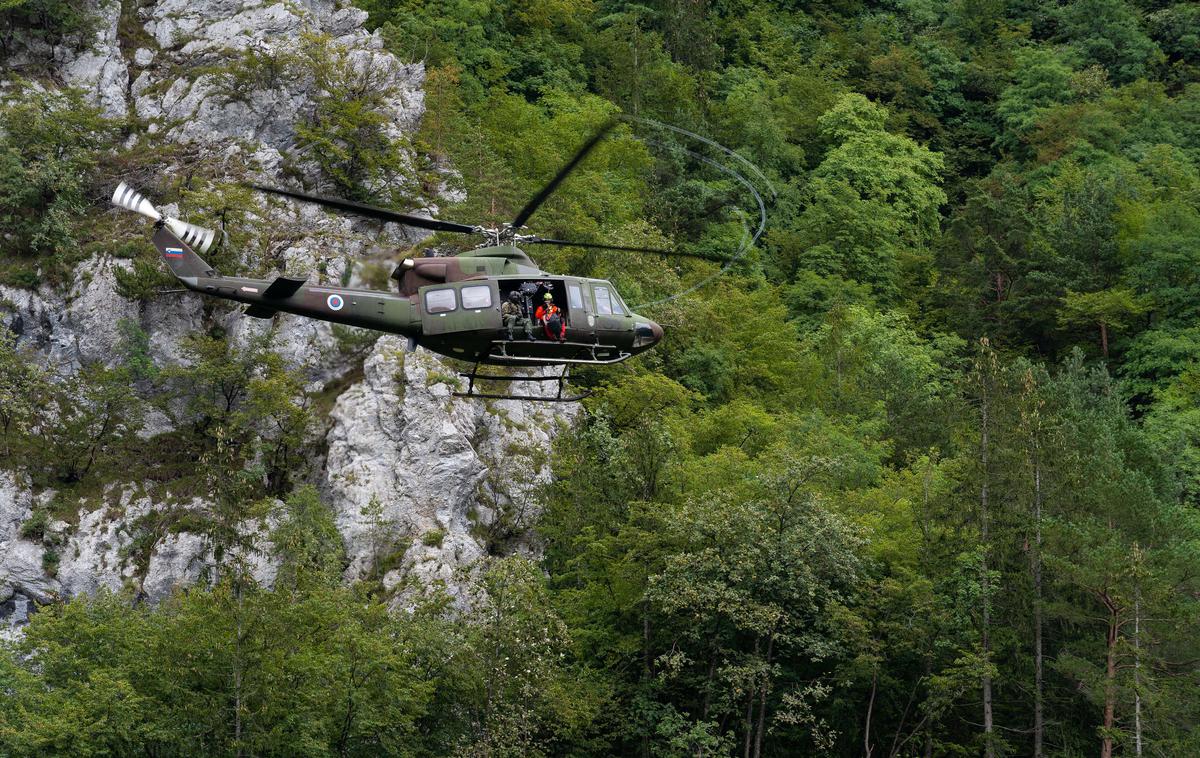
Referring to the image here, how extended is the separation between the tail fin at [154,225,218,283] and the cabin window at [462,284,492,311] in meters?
4.84

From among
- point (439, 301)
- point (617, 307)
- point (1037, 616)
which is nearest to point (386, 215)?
point (439, 301)

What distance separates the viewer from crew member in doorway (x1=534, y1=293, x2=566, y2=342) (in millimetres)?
Answer: 27656

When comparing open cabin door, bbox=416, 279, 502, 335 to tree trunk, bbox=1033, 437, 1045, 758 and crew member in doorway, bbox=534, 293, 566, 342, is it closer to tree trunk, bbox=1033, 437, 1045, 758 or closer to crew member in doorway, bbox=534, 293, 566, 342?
crew member in doorway, bbox=534, 293, 566, 342

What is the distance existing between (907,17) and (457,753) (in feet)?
174

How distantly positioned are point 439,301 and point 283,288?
274cm

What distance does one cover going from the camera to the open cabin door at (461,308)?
89.4 ft

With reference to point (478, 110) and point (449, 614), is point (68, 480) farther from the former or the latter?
point (478, 110)

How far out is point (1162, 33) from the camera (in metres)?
75.9

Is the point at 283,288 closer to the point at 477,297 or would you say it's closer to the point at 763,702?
the point at 477,297

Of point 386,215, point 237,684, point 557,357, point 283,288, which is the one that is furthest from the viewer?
point 237,684

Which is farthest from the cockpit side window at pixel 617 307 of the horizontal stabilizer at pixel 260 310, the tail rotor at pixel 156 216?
the tail rotor at pixel 156 216

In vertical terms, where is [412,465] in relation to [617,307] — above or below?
above

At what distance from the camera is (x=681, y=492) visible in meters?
41.8

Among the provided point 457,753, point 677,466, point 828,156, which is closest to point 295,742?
point 457,753
